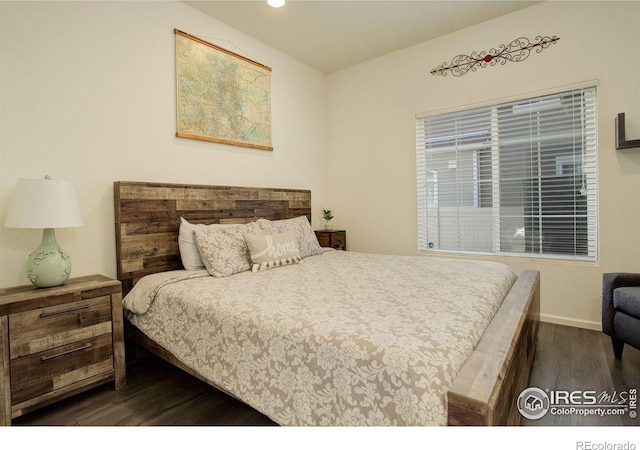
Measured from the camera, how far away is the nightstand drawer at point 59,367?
64.9 inches

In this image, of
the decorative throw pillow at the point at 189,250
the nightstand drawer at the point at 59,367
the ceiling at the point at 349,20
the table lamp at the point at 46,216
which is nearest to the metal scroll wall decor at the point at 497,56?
the ceiling at the point at 349,20

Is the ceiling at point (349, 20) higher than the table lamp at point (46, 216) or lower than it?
higher

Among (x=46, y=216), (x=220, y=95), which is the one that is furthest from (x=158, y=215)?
(x=220, y=95)

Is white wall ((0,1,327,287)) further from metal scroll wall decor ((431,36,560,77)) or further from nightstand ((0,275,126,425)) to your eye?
metal scroll wall decor ((431,36,560,77))

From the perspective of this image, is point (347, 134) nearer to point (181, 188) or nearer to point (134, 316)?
point (181, 188)

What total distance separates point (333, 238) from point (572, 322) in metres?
2.40

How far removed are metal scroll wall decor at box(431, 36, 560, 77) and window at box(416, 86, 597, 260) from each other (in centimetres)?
41

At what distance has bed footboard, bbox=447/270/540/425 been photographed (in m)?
0.91

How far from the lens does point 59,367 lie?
1.78 metres

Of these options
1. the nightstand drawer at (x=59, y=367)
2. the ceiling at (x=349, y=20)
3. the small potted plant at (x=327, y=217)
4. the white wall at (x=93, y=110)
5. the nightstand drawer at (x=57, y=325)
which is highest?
the ceiling at (x=349, y=20)

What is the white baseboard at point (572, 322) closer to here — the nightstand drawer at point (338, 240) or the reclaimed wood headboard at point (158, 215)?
the nightstand drawer at point (338, 240)

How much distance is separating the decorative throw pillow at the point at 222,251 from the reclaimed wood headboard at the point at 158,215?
0.34 meters

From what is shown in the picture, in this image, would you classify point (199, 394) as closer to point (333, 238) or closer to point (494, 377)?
point (494, 377)
